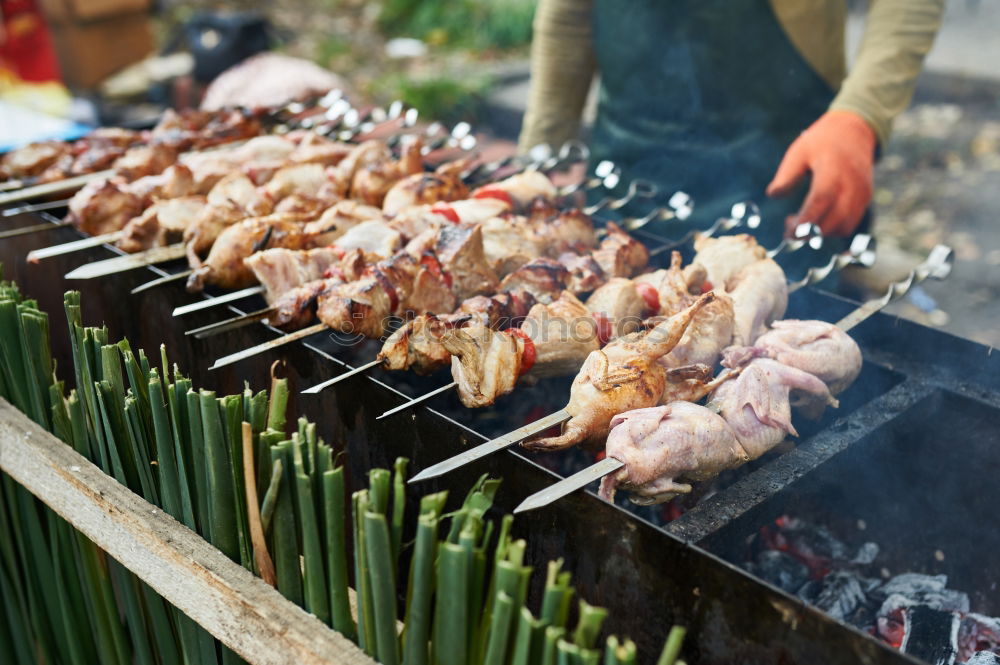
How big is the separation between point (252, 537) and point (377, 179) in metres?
Result: 1.92

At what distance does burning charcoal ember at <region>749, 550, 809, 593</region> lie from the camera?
7.99 feet

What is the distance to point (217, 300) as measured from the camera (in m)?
2.65

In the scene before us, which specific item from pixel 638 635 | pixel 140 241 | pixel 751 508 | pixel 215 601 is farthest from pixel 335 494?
pixel 140 241

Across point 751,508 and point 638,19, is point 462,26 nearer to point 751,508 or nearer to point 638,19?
point 638,19

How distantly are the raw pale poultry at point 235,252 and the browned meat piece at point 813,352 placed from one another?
4.92 ft

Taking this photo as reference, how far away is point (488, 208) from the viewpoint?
10.6 feet

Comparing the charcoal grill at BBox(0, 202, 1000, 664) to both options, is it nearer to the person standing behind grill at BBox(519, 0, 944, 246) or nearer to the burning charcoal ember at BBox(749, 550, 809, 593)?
the burning charcoal ember at BBox(749, 550, 809, 593)

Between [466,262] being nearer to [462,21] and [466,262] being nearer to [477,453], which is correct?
[477,453]

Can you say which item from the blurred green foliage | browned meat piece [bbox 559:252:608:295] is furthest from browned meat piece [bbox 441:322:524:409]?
the blurred green foliage

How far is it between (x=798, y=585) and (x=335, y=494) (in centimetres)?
135

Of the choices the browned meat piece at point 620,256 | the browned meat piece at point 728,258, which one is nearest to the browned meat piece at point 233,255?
the browned meat piece at point 620,256

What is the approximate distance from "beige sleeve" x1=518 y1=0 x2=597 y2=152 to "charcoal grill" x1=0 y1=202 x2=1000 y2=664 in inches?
89.2

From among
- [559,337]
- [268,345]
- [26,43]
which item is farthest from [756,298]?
[26,43]

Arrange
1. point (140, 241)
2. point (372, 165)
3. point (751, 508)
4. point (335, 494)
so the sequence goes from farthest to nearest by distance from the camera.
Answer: point (372, 165) → point (140, 241) → point (751, 508) → point (335, 494)
